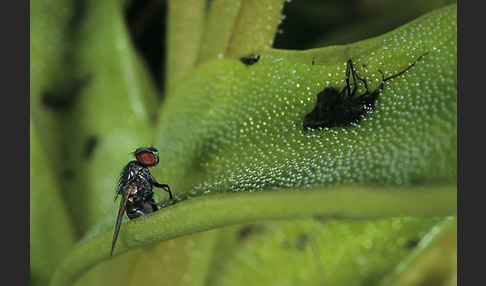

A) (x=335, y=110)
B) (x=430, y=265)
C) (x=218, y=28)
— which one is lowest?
(x=430, y=265)

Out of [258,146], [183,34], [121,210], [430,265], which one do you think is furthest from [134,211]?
[430,265]

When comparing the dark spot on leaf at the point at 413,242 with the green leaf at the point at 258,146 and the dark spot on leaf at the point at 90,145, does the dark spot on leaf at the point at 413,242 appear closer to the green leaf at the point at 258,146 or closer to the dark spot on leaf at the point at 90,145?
the green leaf at the point at 258,146

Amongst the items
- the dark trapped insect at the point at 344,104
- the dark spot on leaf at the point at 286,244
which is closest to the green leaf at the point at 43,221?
the dark spot on leaf at the point at 286,244

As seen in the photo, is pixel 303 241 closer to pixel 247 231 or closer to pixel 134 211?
pixel 247 231

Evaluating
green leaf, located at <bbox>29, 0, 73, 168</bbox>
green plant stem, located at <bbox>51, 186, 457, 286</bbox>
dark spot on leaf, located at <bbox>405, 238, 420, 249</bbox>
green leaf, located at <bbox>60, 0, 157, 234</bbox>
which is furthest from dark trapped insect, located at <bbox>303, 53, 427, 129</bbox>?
green leaf, located at <bbox>29, 0, 73, 168</bbox>

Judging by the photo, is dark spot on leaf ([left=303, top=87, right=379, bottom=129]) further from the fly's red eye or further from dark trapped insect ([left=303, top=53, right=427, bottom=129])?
the fly's red eye
